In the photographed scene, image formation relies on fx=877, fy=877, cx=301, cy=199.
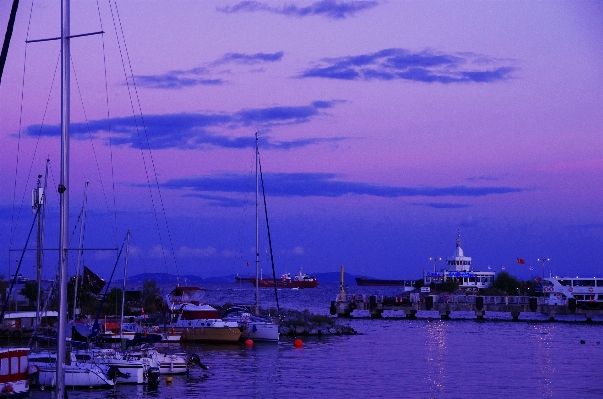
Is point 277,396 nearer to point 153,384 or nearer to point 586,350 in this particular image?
point 153,384

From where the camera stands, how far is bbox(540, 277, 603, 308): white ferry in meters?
87.1

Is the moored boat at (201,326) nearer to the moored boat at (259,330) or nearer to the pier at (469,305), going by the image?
the moored boat at (259,330)

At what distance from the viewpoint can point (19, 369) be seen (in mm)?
27125

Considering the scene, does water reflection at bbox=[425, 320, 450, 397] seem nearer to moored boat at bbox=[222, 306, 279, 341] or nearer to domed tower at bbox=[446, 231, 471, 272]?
moored boat at bbox=[222, 306, 279, 341]

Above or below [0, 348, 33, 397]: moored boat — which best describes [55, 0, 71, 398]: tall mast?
above

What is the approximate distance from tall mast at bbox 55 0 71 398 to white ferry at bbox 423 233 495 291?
115 m

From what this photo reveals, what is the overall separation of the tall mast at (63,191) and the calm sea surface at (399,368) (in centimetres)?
1018

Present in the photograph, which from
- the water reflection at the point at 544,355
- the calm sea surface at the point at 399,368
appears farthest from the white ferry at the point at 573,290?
the calm sea surface at the point at 399,368

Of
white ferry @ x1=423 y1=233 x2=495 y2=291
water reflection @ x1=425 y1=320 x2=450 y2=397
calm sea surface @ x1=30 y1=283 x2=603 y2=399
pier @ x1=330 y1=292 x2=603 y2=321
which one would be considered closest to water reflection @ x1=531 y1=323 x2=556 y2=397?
calm sea surface @ x1=30 y1=283 x2=603 y2=399

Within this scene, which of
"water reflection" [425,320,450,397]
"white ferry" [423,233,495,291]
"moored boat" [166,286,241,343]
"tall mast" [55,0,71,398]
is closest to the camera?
"tall mast" [55,0,71,398]

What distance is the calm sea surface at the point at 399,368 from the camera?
34.4 metres

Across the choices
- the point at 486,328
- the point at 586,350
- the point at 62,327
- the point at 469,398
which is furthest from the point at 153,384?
the point at 486,328

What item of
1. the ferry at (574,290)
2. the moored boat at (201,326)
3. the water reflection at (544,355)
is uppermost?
the ferry at (574,290)

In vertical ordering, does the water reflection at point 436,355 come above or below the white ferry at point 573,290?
below
